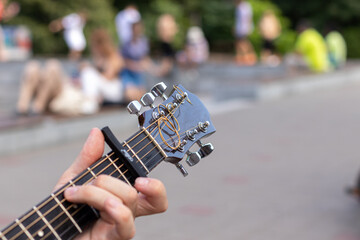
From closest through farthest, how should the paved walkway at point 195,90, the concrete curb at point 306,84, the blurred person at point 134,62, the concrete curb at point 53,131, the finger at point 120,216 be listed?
the finger at point 120,216, the concrete curb at point 53,131, the paved walkway at point 195,90, the blurred person at point 134,62, the concrete curb at point 306,84

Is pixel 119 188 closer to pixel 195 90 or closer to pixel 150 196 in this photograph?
pixel 150 196

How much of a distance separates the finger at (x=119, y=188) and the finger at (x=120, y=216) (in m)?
0.02

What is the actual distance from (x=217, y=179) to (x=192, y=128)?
462 cm

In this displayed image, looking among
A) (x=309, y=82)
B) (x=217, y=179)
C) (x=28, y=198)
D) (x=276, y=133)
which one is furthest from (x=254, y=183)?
(x=309, y=82)

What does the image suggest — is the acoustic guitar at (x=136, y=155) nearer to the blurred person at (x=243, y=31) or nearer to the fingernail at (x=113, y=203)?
the fingernail at (x=113, y=203)

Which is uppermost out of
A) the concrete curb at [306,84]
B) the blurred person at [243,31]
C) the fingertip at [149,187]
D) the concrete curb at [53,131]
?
the fingertip at [149,187]

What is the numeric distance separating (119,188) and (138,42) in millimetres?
8996

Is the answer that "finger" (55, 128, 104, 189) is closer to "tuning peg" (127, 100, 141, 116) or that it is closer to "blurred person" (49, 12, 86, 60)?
"tuning peg" (127, 100, 141, 116)

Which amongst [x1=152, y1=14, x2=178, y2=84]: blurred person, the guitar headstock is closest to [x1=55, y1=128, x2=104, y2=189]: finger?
the guitar headstock

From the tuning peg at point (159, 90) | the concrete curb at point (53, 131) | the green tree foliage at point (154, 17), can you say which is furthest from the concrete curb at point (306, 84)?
the tuning peg at point (159, 90)

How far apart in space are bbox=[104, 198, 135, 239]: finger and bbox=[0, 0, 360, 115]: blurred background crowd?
712 cm

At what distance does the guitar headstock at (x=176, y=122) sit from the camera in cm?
165

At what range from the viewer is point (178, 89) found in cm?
172

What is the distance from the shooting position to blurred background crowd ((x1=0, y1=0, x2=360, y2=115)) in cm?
875
